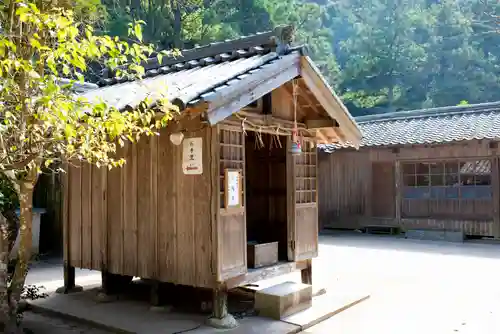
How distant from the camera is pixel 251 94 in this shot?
610cm

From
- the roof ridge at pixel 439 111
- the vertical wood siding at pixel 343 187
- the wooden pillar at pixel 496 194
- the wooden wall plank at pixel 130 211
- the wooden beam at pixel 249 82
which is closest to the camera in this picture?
the wooden beam at pixel 249 82

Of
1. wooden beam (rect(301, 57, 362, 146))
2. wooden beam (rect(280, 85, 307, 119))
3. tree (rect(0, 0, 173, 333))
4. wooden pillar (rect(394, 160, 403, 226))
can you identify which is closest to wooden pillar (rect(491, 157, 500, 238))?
wooden pillar (rect(394, 160, 403, 226))

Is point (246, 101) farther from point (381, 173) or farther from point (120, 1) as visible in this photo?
point (120, 1)

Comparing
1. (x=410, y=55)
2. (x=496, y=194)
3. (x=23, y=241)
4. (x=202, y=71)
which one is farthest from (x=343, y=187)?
(x=410, y=55)

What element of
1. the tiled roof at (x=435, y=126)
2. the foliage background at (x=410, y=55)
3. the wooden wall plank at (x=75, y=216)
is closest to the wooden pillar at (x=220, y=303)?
the wooden wall plank at (x=75, y=216)

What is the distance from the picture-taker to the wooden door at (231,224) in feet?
20.0

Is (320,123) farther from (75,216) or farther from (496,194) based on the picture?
(496,194)

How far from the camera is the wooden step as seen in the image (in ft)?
21.2

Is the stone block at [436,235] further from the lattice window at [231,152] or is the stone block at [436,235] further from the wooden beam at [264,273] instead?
the lattice window at [231,152]

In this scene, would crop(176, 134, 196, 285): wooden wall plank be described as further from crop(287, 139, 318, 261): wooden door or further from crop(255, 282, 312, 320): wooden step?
crop(287, 139, 318, 261): wooden door

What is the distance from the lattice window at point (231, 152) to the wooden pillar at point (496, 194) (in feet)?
38.3

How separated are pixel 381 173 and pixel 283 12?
11.5 m

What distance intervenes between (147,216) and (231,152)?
1546mm

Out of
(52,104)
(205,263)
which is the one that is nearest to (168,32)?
(205,263)
